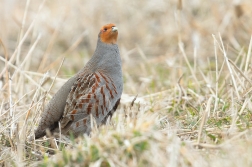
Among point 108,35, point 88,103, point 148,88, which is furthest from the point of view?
point 148,88

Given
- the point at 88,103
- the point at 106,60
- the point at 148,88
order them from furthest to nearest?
the point at 148,88 < the point at 106,60 < the point at 88,103

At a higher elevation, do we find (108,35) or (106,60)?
(108,35)

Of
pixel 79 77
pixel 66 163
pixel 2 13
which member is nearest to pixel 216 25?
pixel 2 13

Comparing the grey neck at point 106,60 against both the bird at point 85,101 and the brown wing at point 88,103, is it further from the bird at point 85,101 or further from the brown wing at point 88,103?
the brown wing at point 88,103

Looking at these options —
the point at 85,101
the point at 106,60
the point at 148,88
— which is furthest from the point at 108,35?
the point at 148,88

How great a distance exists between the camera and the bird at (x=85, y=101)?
14.6ft

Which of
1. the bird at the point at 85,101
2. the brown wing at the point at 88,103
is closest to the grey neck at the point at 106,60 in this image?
the bird at the point at 85,101

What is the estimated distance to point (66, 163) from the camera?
10.6ft

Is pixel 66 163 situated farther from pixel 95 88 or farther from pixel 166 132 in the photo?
pixel 95 88

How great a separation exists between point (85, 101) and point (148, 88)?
2162mm

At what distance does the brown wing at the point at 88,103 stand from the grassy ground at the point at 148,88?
0.16m

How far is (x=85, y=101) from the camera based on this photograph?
14.7 ft

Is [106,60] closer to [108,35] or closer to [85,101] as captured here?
[108,35]

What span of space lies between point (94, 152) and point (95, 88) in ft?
4.38
